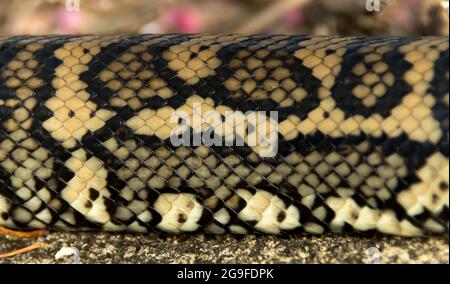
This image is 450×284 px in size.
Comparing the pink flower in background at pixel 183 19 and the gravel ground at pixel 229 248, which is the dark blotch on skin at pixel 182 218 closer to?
the gravel ground at pixel 229 248

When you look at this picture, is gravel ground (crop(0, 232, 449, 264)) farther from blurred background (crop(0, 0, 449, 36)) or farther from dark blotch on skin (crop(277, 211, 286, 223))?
blurred background (crop(0, 0, 449, 36))

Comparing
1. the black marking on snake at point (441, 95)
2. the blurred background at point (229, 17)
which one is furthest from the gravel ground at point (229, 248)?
the blurred background at point (229, 17)

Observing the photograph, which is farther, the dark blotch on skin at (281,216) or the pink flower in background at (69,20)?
the pink flower in background at (69,20)

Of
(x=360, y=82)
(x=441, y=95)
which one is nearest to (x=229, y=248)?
(x=360, y=82)

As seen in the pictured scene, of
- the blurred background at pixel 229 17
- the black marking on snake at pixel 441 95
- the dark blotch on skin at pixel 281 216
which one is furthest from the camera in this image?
the blurred background at pixel 229 17

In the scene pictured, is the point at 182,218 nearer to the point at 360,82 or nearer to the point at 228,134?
the point at 228,134
